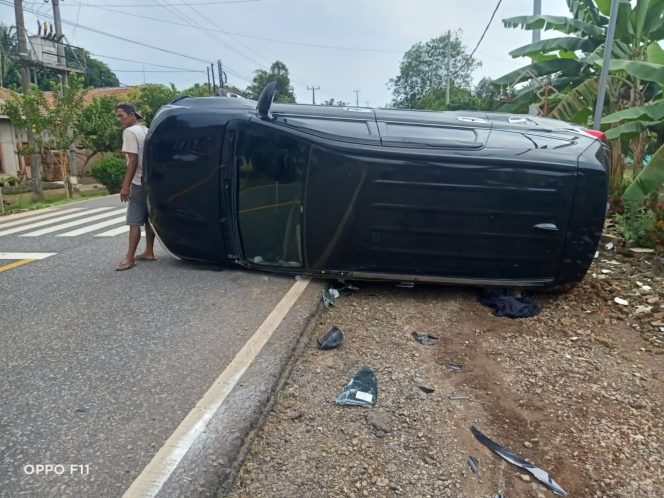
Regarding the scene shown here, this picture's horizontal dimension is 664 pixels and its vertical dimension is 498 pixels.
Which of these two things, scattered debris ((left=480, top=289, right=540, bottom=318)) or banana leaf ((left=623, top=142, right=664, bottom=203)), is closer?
scattered debris ((left=480, top=289, right=540, bottom=318))

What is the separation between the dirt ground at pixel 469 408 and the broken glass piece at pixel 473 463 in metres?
0.02

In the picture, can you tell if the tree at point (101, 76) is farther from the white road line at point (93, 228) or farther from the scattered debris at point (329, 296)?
the scattered debris at point (329, 296)

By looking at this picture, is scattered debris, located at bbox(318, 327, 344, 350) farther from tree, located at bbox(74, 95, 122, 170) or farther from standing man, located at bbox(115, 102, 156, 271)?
tree, located at bbox(74, 95, 122, 170)

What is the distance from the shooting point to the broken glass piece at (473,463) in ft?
7.92

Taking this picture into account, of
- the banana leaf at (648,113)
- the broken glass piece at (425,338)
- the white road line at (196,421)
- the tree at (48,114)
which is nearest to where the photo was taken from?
the white road line at (196,421)

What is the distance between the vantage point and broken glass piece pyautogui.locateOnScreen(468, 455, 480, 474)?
7.92 feet

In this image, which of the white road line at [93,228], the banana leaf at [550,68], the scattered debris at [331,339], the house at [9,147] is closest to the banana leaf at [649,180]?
the banana leaf at [550,68]

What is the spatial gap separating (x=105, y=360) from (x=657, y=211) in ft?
24.3

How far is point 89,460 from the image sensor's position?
7.75ft

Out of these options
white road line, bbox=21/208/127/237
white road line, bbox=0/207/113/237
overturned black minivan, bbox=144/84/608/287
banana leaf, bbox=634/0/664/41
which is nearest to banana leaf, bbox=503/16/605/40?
banana leaf, bbox=634/0/664/41

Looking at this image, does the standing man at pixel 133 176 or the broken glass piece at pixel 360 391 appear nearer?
the broken glass piece at pixel 360 391

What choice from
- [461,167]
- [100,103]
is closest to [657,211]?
[461,167]

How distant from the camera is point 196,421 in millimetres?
2662

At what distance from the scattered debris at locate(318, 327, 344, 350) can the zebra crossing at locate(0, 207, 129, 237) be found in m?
5.95
